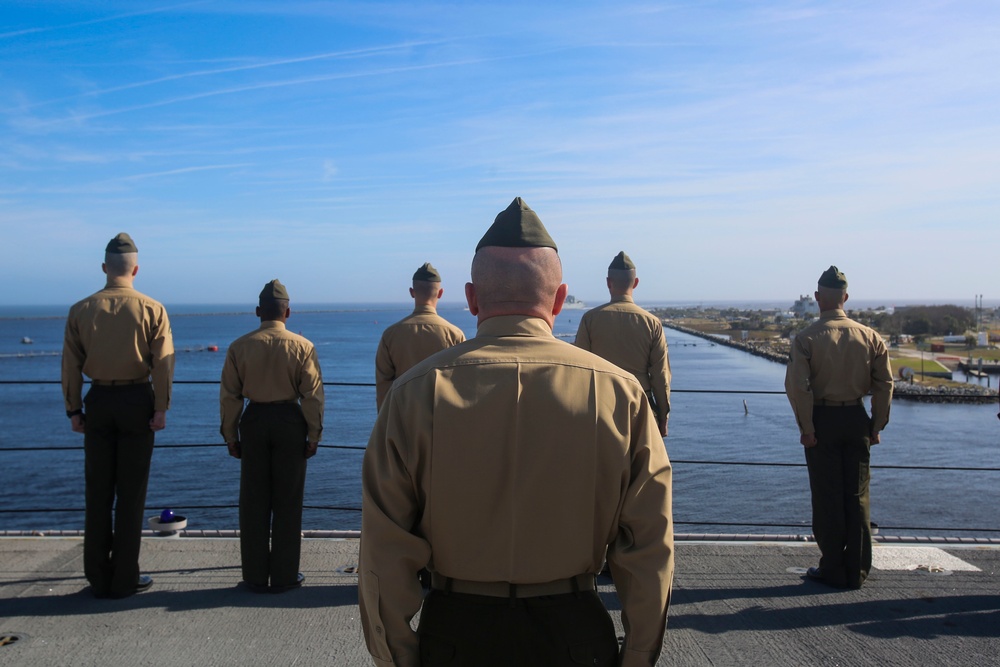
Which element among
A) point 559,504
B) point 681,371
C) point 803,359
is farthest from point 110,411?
point 681,371

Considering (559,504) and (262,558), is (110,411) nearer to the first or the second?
(262,558)

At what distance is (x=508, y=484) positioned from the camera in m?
2.03

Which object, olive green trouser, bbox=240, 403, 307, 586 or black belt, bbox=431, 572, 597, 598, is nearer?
black belt, bbox=431, 572, 597, 598

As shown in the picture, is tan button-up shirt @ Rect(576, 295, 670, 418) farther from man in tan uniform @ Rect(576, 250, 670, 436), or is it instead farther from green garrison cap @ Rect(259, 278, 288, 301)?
green garrison cap @ Rect(259, 278, 288, 301)

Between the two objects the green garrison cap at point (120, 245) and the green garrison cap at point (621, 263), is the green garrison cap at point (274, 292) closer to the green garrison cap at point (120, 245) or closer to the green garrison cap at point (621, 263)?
the green garrison cap at point (120, 245)

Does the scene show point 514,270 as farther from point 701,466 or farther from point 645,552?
point 701,466

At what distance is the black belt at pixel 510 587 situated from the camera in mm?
2070

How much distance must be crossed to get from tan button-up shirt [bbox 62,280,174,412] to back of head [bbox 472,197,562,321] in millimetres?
3014

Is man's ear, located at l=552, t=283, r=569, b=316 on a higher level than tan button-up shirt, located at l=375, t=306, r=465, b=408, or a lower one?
higher

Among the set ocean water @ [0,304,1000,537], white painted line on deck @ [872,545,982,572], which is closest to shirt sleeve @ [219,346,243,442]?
white painted line on deck @ [872,545,982,572]

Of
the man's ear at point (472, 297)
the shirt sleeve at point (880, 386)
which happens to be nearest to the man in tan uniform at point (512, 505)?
the man's ear at point (472, 297)

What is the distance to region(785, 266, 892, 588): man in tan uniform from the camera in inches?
192

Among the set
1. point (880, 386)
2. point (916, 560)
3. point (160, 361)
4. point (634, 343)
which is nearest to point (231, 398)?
point (160, 361)

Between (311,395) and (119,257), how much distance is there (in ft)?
4.42
